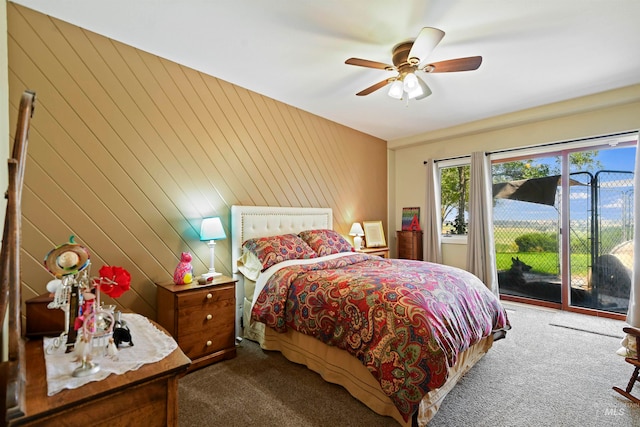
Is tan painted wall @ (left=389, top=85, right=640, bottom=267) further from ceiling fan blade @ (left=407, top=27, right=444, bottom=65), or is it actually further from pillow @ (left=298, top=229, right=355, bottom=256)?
ceiling fan blade @ (left=407, top=27, right=444, bottom=65)

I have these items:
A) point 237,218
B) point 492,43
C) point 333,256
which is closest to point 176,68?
point 237,218

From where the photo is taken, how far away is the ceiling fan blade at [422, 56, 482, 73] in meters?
2.12

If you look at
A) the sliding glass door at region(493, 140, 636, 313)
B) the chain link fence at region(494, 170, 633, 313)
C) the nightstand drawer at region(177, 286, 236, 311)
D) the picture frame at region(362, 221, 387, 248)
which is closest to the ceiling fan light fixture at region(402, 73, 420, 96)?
the nightstand drawer at region(177, 286, 236, 311)

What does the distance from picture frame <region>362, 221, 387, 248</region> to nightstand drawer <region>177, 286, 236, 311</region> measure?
99.3 inches

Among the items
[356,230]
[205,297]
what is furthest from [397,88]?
[205,297]

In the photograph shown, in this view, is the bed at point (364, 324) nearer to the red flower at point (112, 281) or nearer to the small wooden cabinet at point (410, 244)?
the red flower at point (112, 281)

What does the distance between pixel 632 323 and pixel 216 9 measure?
4.88 meters

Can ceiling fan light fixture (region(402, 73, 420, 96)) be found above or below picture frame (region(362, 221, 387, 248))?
above

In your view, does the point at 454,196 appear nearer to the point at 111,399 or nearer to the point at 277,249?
the point at 277,249

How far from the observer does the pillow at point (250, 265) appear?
9.16 ft

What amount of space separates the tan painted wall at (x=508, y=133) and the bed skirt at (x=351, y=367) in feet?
9.38

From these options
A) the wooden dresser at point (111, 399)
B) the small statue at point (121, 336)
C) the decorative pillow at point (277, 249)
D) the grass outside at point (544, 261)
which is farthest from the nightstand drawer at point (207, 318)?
the grass outside at point (544, 261)

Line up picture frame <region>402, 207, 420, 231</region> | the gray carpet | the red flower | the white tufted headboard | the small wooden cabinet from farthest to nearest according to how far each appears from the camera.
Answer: picture frame <region>402, 207, 420, 231</region>, the small wooden cabinet, the white tufted headboard, the gray carpet, the red flower

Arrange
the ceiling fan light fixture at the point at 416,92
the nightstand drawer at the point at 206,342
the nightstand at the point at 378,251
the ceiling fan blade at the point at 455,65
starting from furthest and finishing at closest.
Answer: the nightstand at the point at 378,251
the ceiling fan light fixture at the point at 416,92
the nightstand drawer at the point at 206,342
the ceiling fan blade at the point at 455,65
